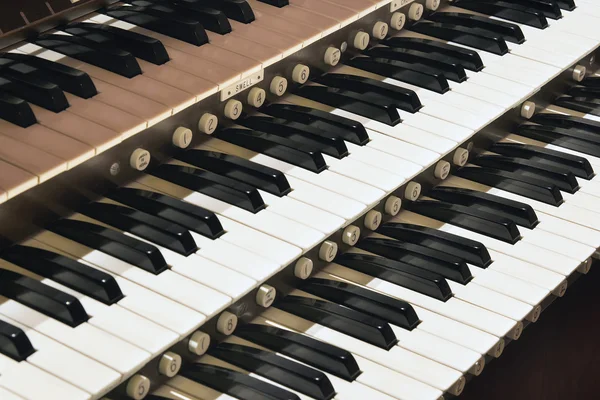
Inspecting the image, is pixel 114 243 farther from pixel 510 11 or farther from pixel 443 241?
pixel 510 11

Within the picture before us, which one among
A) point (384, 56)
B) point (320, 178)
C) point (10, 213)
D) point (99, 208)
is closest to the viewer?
point (10, 213)

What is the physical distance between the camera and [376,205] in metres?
3.13

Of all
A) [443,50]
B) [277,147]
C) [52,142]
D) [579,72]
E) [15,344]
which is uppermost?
[52,142]

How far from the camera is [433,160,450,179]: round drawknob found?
3.32m

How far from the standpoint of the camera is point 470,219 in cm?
318

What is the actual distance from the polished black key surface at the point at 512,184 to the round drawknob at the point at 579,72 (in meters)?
0.75

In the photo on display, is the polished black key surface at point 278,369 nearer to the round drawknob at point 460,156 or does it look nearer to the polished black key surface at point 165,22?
the polished black key surface at point 165,22

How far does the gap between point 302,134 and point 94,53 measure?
593 mm

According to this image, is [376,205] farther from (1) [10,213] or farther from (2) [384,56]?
(1) [10,213]

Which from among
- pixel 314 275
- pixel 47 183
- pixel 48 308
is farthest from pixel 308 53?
pixel 48 308

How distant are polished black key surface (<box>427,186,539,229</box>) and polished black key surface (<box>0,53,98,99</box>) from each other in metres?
1.09

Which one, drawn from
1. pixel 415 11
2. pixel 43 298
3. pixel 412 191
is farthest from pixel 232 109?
pixel 415 11

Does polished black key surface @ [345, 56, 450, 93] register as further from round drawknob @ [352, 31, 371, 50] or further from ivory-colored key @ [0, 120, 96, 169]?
ivory-colored key @ [0, 120, 96, 169]

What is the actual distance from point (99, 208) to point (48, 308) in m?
0.36
